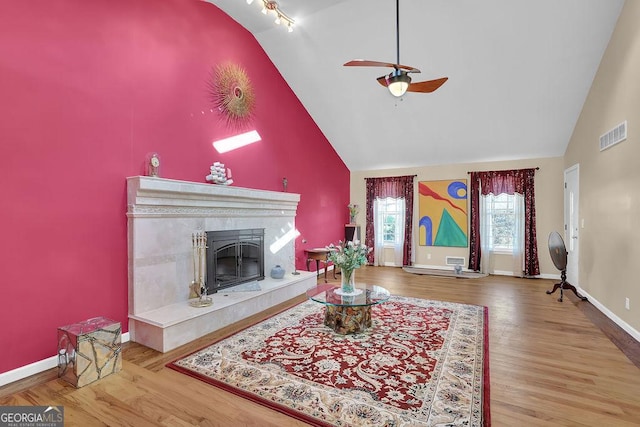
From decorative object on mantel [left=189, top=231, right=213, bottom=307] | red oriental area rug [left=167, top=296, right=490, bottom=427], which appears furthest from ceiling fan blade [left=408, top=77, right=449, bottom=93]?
decorative object on mantel [left=189, top=231, right=213, bottom=307]

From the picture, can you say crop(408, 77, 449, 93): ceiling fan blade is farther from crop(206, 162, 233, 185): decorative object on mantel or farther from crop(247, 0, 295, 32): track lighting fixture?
crop(206, 162, 233, 185): decorative object on mantel

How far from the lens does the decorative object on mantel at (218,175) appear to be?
420cm

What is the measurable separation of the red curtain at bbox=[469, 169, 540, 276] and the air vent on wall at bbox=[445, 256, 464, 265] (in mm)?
195

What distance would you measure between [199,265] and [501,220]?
6.27m

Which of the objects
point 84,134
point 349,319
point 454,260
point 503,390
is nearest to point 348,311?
point 349,319

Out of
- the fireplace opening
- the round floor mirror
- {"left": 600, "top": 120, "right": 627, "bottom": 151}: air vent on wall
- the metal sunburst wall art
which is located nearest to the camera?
{"left": 600, "top": 120, "right": 627, "bottom": 151}: air vent on wall

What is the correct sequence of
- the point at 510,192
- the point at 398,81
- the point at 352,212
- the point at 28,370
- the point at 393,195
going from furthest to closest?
1. the point at 352,212
2. the point at 393,195
3. the point at 510,192
4. the point at 398,81
5. the point at 28,370

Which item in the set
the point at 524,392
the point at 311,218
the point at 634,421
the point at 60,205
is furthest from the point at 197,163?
the point at 634,421

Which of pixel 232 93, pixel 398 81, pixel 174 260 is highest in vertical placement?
pixel 232 93

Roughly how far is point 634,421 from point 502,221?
5448 millimetres

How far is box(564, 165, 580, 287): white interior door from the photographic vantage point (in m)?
5.45

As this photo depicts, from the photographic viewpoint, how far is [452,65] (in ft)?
16.6

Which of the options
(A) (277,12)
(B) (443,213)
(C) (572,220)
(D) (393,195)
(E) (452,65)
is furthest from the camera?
(D) (393,195)

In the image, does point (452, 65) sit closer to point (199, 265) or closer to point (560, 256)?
point (560, 256)
